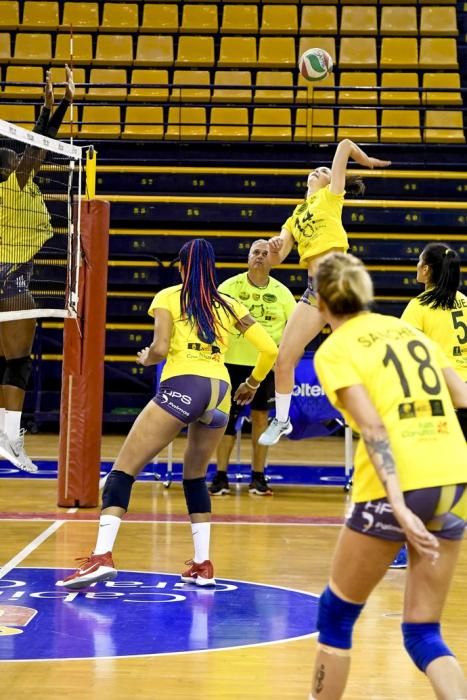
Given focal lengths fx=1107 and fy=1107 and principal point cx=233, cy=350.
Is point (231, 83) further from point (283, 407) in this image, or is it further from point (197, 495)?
point (197, 495)

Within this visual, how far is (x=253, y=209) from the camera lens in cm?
1475

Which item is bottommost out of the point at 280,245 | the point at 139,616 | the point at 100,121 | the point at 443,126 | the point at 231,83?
the point at 139,616

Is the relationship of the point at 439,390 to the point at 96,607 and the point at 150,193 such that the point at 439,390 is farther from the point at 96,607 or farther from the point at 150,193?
the point at 150,193

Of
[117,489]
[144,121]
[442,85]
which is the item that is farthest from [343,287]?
[442,85]

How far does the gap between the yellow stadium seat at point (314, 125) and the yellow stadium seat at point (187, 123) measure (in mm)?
1367

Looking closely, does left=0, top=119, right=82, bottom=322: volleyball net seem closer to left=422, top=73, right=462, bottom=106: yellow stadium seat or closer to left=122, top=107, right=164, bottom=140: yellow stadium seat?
left=122, top=107, right=164, bottom=140: yellow stadium seat

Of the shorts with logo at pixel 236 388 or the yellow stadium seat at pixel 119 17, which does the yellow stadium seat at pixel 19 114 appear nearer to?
the yellow stadium seat at pixel 119 17

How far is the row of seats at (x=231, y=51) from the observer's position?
16.6 m

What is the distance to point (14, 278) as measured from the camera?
721cm

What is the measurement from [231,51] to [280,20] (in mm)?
1006

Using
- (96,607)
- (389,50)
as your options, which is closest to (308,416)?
(96,607)

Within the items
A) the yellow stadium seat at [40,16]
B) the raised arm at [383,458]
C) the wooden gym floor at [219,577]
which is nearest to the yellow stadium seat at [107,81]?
the yellow stadium seat at [40,16]

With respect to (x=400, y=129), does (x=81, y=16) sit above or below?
above

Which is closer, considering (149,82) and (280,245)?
(280,245)
